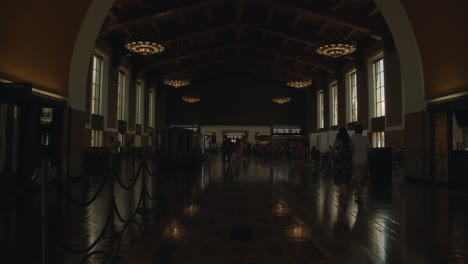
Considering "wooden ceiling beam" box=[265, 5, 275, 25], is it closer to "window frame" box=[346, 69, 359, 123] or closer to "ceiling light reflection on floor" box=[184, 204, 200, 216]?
"window frame" box=[346, 69, 359, 123]

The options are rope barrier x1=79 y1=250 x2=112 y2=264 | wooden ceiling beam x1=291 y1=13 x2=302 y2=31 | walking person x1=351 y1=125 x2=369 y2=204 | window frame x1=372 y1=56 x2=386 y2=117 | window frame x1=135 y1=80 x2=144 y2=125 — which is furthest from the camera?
window frame x1=135 y1=80 x2=144 y2=125

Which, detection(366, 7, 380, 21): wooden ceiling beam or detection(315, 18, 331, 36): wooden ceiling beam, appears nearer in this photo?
detection(366, 7, 380, 21): wooden ceiling beam

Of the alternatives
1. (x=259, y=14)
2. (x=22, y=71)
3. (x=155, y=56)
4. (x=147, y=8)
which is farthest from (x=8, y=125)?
(x=155, y=56)

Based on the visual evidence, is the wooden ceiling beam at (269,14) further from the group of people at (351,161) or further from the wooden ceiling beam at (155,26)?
the group of people at (351,161)

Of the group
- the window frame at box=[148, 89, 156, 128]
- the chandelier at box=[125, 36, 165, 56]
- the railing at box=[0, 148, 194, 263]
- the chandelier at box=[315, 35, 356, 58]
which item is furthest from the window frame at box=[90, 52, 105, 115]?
the chandelier at box=[315, 35, 356, 58]

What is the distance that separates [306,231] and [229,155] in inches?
460

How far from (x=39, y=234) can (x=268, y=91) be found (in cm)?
Result: 2883

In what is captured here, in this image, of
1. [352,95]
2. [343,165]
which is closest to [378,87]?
[352,95]

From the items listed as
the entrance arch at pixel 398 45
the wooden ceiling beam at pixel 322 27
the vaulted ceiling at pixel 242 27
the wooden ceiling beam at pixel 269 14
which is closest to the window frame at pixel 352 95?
the vaulted ceiling at pixel 242 27

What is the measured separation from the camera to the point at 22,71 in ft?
20.5

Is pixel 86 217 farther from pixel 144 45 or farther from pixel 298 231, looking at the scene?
pixel 144 45

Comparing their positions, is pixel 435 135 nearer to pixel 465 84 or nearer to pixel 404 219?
pixel 465 84

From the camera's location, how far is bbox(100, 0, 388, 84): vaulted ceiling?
553 inches

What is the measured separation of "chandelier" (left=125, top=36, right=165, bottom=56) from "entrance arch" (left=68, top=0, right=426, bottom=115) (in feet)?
12.2
